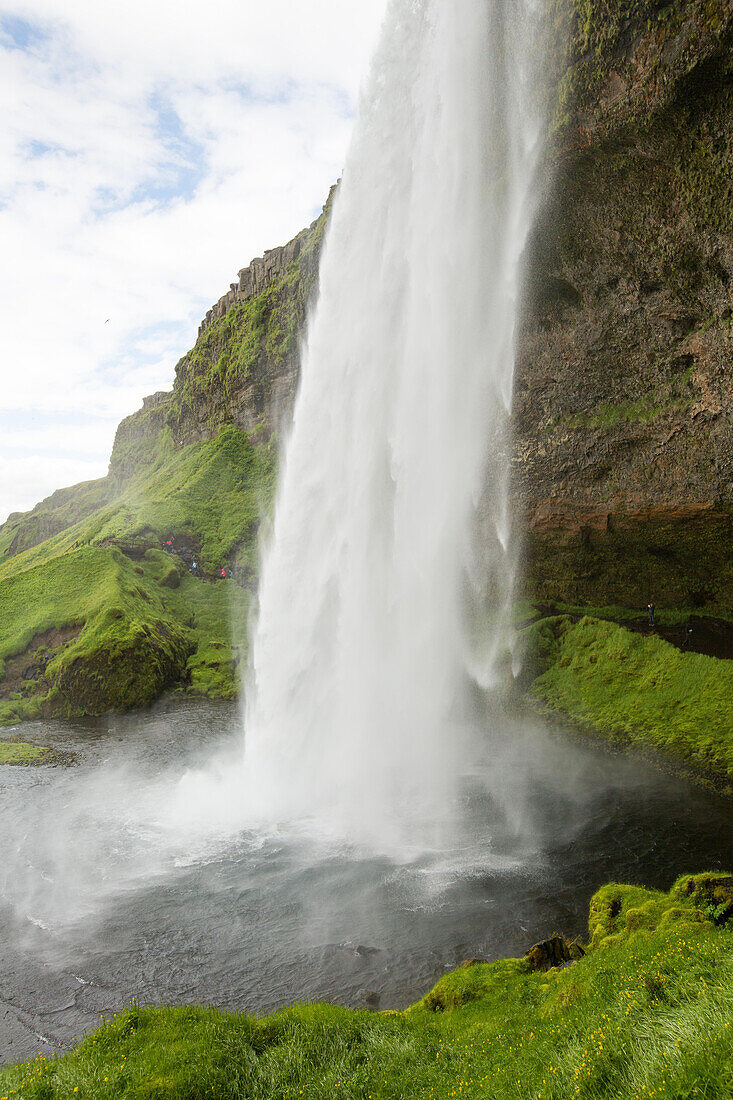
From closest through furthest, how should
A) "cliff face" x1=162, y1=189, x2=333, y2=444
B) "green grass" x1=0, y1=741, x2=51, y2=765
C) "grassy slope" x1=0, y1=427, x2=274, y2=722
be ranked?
"green grass" x1=0, y1=741, x2=51, y2=765
"grassy slope" x1=0, y1=427, x2=274, y2=722
"cliff face" x1=162, y1=189, x2=333, y2=444

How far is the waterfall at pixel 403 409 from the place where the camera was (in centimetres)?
2412

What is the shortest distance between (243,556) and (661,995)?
5246 cm

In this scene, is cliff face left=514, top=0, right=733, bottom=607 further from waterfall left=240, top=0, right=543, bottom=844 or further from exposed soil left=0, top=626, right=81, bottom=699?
exposed soil left=0, top=626, right=81, bottom=699

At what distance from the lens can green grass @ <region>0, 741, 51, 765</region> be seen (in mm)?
26500

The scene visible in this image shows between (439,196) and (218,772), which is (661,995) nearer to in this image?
(218,772)

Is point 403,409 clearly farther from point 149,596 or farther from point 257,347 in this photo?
point 257,347

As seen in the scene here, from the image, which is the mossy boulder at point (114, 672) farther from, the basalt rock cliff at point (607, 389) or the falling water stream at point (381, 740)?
the falling water stream at point (381, 740)

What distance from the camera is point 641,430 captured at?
26.5 meters

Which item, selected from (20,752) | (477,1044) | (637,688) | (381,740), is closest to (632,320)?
(637,688)

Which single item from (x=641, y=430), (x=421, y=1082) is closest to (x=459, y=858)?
A: (x=421, y=1082)

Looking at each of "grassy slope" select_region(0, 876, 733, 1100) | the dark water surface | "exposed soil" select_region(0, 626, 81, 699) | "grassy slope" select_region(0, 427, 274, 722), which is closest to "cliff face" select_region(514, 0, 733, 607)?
the dark water surface

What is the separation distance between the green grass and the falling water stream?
58.8 inches

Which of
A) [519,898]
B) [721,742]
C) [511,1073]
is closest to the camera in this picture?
[511,1073]

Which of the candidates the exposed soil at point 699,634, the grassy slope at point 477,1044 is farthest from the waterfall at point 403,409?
the grassy slope at point 477,1044
